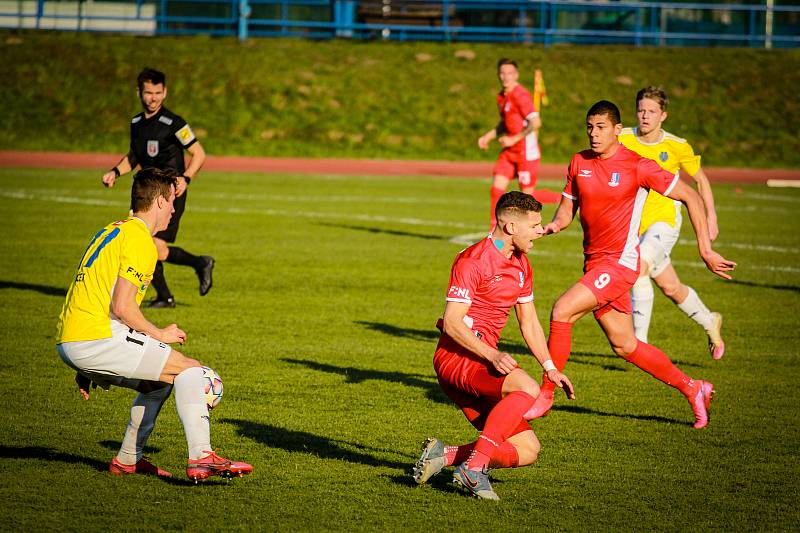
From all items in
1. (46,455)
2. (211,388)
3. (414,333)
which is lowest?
(46,455)

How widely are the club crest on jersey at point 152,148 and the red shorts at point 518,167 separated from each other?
238 inches

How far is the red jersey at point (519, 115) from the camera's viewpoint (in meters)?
15.5

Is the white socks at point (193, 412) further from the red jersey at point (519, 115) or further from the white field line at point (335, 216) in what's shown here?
the white field line at point (335, 216)

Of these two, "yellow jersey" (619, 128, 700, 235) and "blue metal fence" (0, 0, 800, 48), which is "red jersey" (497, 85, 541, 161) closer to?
"yellow jersey" (619, 128, 700, 235)

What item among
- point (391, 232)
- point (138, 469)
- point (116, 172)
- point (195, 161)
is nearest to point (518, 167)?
point (391, 232)

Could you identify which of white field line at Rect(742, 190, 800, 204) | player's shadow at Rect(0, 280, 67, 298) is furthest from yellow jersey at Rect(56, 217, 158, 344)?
white field line at Rect(742, 190, 800, 204)

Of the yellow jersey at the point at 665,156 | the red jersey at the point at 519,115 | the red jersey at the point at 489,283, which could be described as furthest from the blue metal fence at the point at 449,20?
the red jersey at the point at 489,283

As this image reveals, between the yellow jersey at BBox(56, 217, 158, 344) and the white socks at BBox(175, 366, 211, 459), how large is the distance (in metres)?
0.48

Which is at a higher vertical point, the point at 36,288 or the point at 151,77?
the point at 151,77

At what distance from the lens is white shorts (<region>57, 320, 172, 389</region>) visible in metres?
5.63

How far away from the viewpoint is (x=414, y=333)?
10.5 metres

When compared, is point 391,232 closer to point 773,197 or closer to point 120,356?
point 773,197

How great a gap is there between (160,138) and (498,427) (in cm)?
646

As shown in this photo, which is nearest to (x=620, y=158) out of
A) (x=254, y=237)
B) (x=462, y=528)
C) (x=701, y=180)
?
(x=701, y=180)
